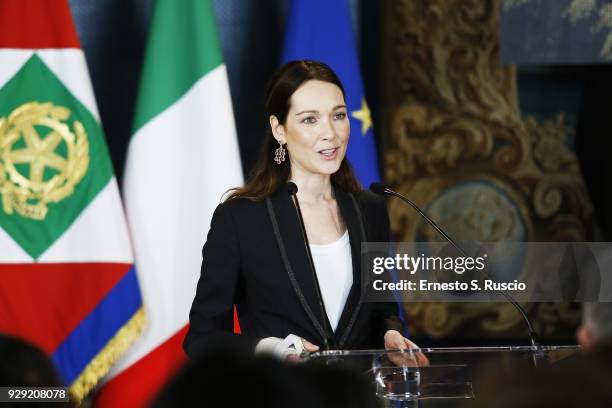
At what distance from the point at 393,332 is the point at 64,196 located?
66.3 inches

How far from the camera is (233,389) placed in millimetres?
685

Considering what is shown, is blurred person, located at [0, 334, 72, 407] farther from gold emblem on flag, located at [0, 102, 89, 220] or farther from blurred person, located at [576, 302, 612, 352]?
gold emblem on flag, located at [0, 102, 89, 220]

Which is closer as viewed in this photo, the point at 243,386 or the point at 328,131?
the point at 243,386

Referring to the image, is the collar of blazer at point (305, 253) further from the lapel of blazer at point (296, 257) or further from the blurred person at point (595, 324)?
the blurred person at point (595, 324)

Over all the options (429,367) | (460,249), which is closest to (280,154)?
(460,249)

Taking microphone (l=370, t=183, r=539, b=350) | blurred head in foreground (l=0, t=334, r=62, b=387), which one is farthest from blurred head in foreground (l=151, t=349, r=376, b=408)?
microphone (l=370, t=183, r=539, b=350)

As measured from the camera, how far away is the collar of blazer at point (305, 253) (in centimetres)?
237

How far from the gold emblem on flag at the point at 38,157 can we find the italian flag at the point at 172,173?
239 millimetres

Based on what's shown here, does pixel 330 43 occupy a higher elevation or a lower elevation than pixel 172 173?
higher

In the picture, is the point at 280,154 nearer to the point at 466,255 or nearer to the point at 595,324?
the point at 466,255

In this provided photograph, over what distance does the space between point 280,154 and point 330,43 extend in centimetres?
139

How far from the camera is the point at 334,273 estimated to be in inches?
97.6

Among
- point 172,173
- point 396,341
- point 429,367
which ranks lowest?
point 429,367

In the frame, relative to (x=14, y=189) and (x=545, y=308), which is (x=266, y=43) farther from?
(x=545, y=308)
